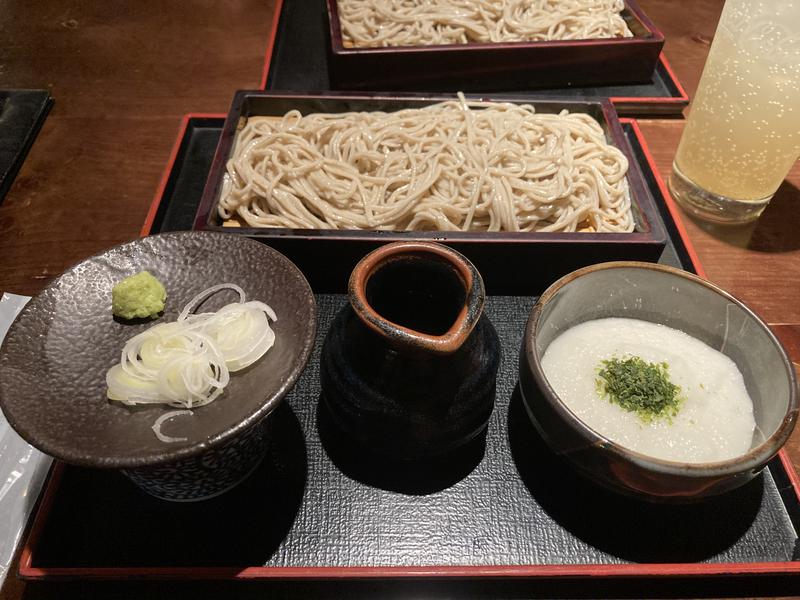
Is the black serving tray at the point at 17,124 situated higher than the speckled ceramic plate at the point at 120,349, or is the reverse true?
the speckled ceramic plate at the point at 120,349

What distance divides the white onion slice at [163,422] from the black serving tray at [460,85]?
168 centimetres

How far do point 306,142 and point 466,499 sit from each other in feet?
4.11

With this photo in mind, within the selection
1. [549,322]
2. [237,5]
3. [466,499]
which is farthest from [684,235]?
[237,5]

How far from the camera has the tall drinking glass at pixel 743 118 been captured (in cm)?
151

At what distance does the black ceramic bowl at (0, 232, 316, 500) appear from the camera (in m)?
0.98

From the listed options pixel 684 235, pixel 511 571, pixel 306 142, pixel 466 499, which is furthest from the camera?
pixel 306 142

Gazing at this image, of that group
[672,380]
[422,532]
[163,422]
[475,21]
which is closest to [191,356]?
[163,422]

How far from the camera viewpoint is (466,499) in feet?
4.05

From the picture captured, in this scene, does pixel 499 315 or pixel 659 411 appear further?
pixel 499 315

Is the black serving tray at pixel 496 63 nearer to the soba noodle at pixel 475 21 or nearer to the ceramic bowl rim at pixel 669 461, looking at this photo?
the soba noodle at pixel 475 21

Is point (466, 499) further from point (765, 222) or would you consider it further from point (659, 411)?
point (765, 222)

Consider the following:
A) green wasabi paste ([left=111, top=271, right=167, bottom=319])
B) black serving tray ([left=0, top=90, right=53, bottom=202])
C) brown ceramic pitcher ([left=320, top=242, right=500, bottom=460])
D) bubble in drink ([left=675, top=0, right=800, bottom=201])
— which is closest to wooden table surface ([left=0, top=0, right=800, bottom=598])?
black serving tray ([left=0, top=90, right=53, bottom=202])

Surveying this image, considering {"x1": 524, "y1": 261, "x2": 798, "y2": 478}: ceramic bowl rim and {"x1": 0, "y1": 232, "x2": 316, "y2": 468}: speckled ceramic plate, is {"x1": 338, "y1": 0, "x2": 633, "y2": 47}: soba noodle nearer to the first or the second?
{"x1": 0, "y1": 232, "x2": 316, "y2": 468}: speckled ceramic plate

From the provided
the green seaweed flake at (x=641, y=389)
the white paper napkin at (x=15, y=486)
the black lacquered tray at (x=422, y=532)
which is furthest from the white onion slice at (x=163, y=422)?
the green seaweed flake at (x=641, y=389)
